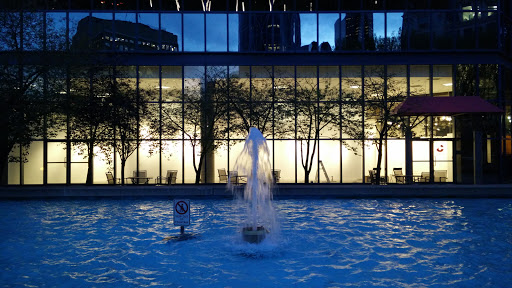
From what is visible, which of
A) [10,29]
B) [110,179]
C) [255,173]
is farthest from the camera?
[110,179]

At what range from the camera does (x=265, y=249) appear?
10.3 meters

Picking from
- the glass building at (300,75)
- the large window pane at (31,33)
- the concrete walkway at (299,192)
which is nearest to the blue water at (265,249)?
the concrete walkway at (299,192)

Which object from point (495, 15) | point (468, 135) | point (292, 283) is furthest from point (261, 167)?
point (495, 15)

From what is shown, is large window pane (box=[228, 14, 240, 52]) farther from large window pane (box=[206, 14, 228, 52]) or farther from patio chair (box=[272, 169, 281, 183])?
patio chair (box=[272, 169, 281, 183])

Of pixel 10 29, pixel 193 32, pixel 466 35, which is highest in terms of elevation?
pixel 193 32

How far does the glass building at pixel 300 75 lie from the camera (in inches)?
1012

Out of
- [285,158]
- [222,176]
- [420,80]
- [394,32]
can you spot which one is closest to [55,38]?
[222,176]

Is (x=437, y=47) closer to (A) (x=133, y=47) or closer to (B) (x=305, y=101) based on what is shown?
(B) (x=305, y=101)

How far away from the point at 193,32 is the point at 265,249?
1898 cm

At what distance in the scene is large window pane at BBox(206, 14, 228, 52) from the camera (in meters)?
26.3

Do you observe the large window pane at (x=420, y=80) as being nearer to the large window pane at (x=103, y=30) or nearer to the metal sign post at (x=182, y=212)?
the large window pane at (x=103, y=30)

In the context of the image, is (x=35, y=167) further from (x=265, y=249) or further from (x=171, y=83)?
(x=265, y=249)

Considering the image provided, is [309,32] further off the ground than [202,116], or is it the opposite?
[309,32]

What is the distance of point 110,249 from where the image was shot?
10516mm
